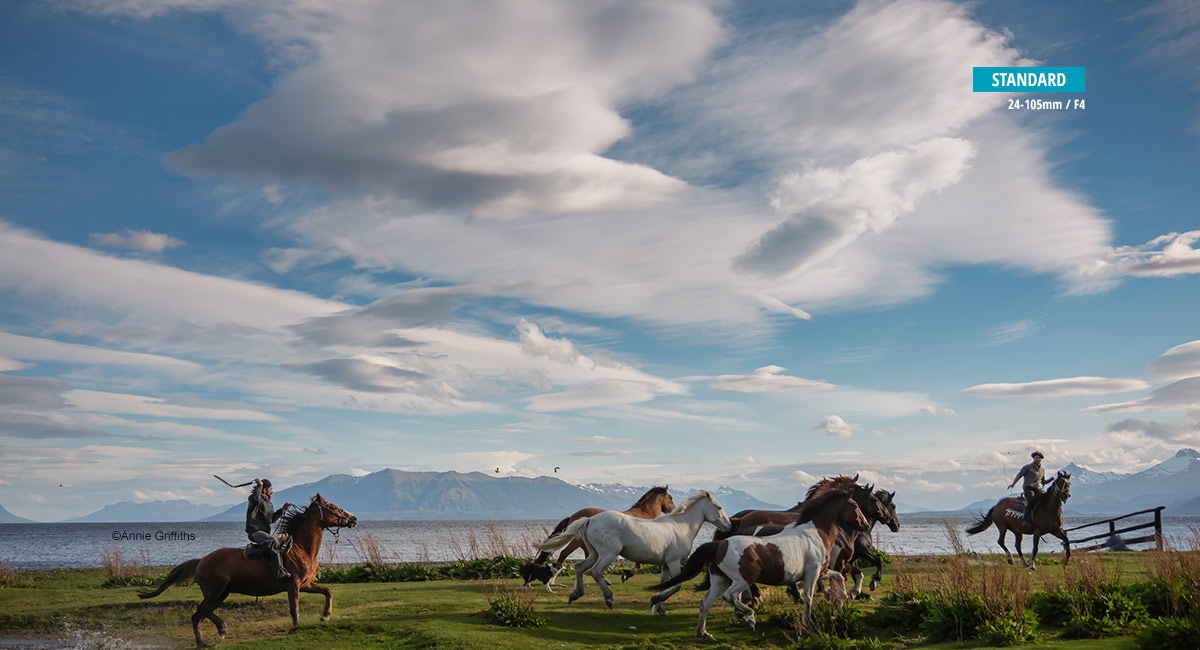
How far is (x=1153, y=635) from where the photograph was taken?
30.6 ft

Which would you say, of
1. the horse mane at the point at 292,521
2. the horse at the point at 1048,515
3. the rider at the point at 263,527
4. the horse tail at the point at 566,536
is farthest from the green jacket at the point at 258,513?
the horse at the point at 1048,515

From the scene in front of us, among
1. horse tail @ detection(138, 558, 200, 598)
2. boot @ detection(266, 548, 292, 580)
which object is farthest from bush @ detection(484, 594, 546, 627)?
horse tail @ detection(138, 558, 200, 598)

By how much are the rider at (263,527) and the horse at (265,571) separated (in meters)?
0.18

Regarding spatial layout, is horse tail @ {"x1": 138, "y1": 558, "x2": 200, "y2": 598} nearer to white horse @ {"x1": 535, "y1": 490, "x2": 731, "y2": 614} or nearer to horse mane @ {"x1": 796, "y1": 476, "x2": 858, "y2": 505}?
white horse @ {"x1": 535, "y1": 490, "x2": 731, "y2": 614}

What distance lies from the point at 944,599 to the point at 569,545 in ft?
20.5

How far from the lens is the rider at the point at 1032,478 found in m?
21.3

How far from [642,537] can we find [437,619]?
352cm

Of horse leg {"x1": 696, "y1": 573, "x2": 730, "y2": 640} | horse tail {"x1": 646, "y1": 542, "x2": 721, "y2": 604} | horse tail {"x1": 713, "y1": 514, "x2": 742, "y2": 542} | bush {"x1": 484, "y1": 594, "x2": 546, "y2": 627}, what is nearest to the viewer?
horse leg {"x1": 696, "y1": 573, "x2": 730, "y2": 640}

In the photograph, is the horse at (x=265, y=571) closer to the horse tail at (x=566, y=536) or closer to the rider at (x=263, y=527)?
the rider at (x=263, y=527)

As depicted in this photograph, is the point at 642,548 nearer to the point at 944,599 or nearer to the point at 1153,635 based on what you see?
the point at 944,599

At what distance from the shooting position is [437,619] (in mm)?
12633

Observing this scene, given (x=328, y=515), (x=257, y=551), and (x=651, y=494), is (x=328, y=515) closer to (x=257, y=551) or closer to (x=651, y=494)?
(x=257, y=551)

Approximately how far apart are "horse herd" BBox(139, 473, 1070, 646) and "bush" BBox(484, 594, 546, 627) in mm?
1259

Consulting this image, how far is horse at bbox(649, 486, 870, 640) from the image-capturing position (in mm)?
11227
